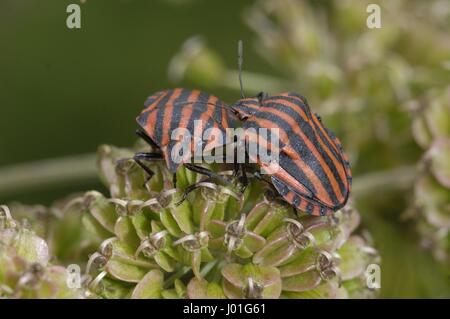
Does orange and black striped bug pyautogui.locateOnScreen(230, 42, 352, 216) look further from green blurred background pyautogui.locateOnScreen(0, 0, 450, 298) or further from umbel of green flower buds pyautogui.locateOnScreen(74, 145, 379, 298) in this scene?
green blurred background pyautogui.locateOnScreen(0, 0, 450, 298)

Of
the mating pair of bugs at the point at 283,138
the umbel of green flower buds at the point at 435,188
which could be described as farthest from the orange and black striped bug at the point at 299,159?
the umbel of green flower buds at the point at 435,188

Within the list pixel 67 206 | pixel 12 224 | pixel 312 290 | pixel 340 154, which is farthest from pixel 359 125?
pixel 12 224

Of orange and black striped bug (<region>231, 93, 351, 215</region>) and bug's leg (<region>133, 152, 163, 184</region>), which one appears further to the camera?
bug's leg (<region>133, 152, 163, 184</region>)
